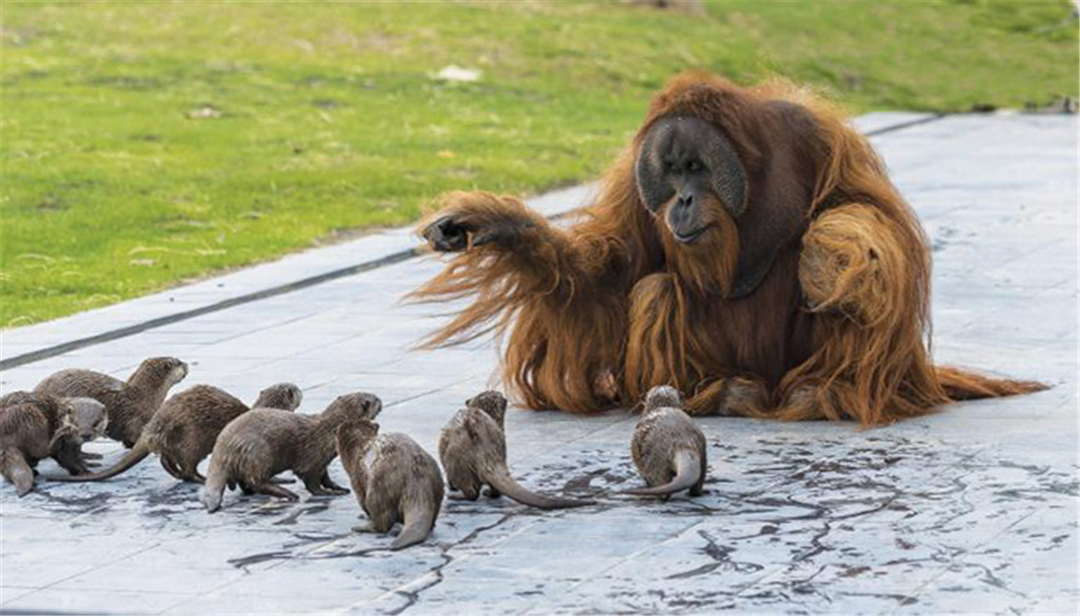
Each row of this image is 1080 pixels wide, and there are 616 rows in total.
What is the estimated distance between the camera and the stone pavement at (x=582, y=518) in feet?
16.1

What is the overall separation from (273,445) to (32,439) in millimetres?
739

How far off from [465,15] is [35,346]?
488 inches

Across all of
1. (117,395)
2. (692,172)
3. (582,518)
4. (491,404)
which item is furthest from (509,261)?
(582,518)

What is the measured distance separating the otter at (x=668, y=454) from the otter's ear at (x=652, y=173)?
1.23m

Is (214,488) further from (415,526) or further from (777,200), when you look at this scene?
(777,200)

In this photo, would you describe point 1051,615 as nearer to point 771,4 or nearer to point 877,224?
point 877,224

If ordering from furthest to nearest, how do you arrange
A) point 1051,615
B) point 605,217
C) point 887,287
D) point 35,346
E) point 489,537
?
point 35,346 < point 605,217 < point 887,287 < point 489,537 < point 1051,615

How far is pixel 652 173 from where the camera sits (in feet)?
22.9

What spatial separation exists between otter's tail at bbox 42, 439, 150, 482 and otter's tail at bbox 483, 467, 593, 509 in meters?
1.01

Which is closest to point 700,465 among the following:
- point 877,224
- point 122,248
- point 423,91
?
point 877,224

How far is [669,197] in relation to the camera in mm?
6988

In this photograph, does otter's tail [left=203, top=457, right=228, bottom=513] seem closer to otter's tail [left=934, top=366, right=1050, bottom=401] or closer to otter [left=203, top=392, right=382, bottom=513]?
otter [left=203, top=392, right=382, bottom=513]

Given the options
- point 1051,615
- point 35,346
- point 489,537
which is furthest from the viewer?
point 35,346

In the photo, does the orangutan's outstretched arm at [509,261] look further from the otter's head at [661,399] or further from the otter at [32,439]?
the otter at [32,439]
